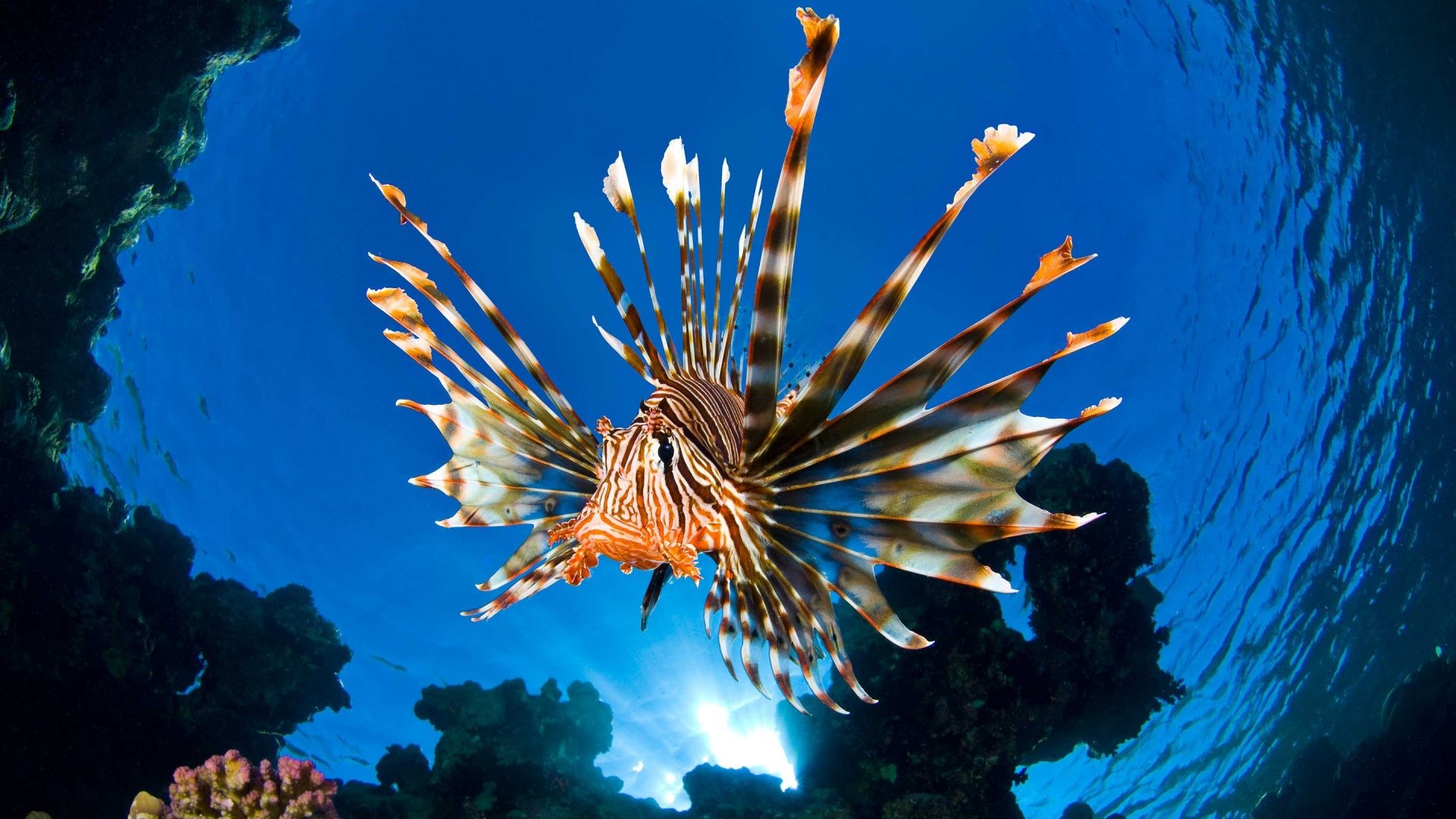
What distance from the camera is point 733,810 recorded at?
8.34 m

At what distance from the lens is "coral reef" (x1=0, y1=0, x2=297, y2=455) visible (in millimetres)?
7383

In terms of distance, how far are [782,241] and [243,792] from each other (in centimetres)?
587

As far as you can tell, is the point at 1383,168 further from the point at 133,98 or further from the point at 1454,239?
the point at 133,98

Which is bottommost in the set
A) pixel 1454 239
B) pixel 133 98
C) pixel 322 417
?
pixel 133 98

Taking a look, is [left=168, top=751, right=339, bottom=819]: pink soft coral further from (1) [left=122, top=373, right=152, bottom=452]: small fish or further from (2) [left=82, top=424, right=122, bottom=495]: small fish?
(1) [left=122, top=373, right=152, bottom=452]: small fish

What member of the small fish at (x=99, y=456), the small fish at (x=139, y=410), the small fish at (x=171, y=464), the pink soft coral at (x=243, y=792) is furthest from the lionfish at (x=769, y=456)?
the small fish at (x=171, y=464)

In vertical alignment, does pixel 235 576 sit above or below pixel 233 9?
above

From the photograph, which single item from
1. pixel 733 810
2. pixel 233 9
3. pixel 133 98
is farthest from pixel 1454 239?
pixel 133 98

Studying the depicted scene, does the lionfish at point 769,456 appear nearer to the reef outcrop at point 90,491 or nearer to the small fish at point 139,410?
the reef outcrop at point 90,491

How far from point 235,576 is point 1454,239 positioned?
34.4 metres

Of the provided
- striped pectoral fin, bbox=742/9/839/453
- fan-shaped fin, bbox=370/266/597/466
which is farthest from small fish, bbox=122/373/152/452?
striped pectoral fin, bbox=742/9/839/453

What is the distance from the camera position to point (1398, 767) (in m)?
14.4

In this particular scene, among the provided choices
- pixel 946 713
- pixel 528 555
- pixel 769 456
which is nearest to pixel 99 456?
pixel 528 555

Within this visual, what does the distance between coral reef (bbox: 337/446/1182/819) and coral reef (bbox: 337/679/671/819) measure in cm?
2
